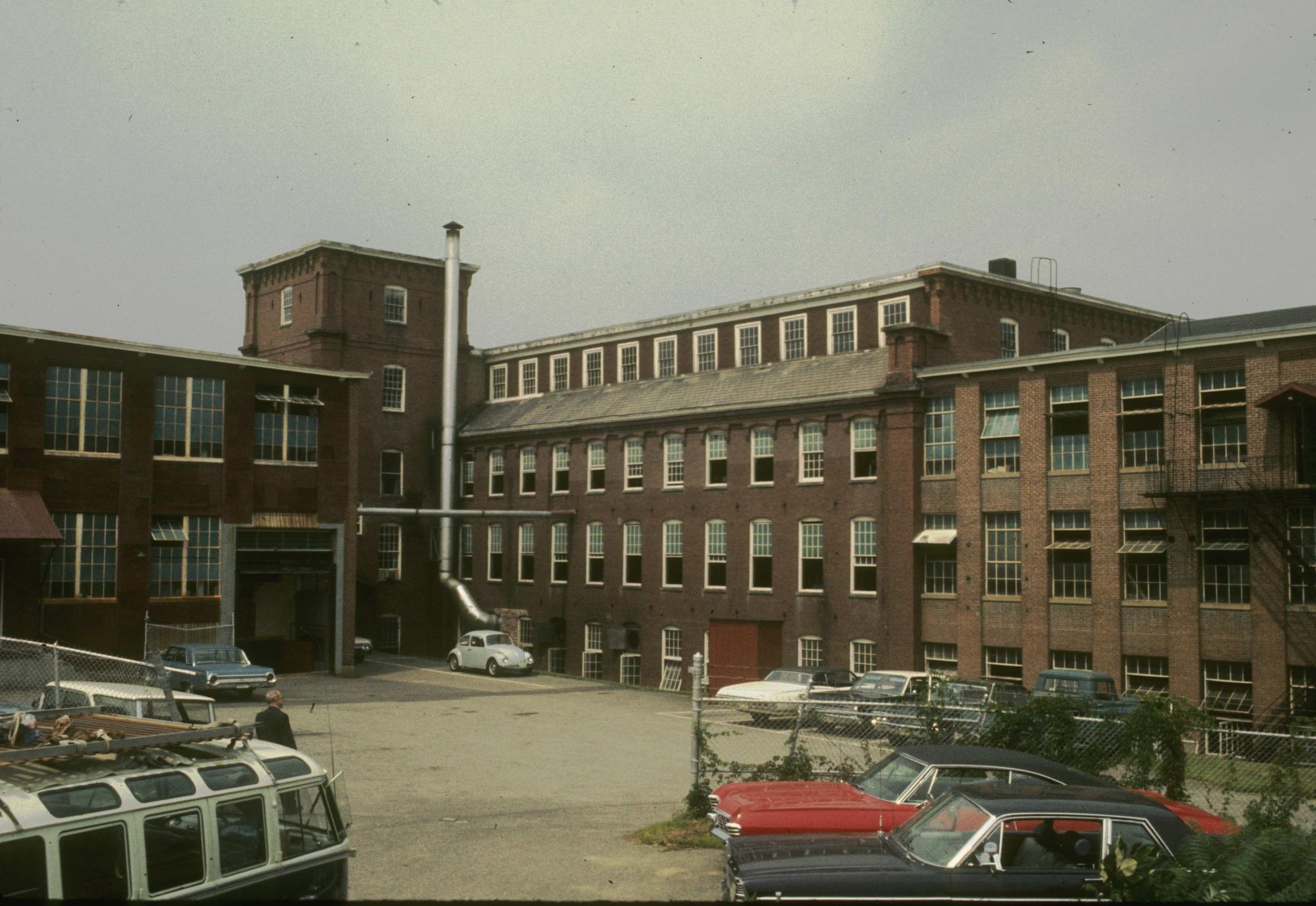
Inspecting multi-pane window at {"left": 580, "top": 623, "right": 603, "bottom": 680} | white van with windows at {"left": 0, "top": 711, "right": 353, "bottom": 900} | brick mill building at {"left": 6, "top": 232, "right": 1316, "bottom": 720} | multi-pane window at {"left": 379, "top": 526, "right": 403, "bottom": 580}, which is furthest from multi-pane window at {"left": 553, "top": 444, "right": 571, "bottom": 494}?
white van with windows at {"left": 0, "top": 711, "right": 353, "bottom": 900}

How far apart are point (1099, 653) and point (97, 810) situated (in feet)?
92.4

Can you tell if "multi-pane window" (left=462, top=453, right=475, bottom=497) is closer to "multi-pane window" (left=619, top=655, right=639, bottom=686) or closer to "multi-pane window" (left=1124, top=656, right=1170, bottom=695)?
"multi-pane window" (left=619, top=655, right=639, bottom=686)

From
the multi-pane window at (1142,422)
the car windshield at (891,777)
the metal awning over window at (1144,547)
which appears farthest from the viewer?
the multi-pane window at (1142,422)

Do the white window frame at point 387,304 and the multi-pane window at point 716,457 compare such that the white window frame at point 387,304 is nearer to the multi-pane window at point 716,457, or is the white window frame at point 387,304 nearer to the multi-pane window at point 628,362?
the multi-pane window at point 628,362

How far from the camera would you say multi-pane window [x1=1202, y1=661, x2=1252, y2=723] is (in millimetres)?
28625

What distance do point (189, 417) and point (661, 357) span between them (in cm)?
1981

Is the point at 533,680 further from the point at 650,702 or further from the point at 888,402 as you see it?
the point at 888,402

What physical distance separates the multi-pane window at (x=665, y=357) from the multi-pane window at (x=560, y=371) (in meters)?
5.42

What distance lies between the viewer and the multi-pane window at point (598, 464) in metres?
46.2

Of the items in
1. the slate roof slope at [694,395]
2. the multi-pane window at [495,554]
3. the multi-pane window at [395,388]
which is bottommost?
the multi-pane window at [495,554]

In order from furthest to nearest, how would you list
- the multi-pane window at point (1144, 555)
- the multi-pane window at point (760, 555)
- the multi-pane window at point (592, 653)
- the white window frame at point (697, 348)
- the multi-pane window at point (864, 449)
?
the white window frame at point (697, 348) < the multi-pane window at point (592, 653) < the multi-pane window at point (760, 555) < the multi-pane window at point (864, 449) < the multi-pane window at point (1144, 555)

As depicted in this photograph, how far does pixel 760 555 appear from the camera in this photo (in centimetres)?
4000

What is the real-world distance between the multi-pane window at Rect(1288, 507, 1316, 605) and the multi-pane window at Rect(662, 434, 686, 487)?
807 inches

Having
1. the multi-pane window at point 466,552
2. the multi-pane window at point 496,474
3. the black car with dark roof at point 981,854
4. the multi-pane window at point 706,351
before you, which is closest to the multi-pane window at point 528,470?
the multi-pane window at point 496,474
